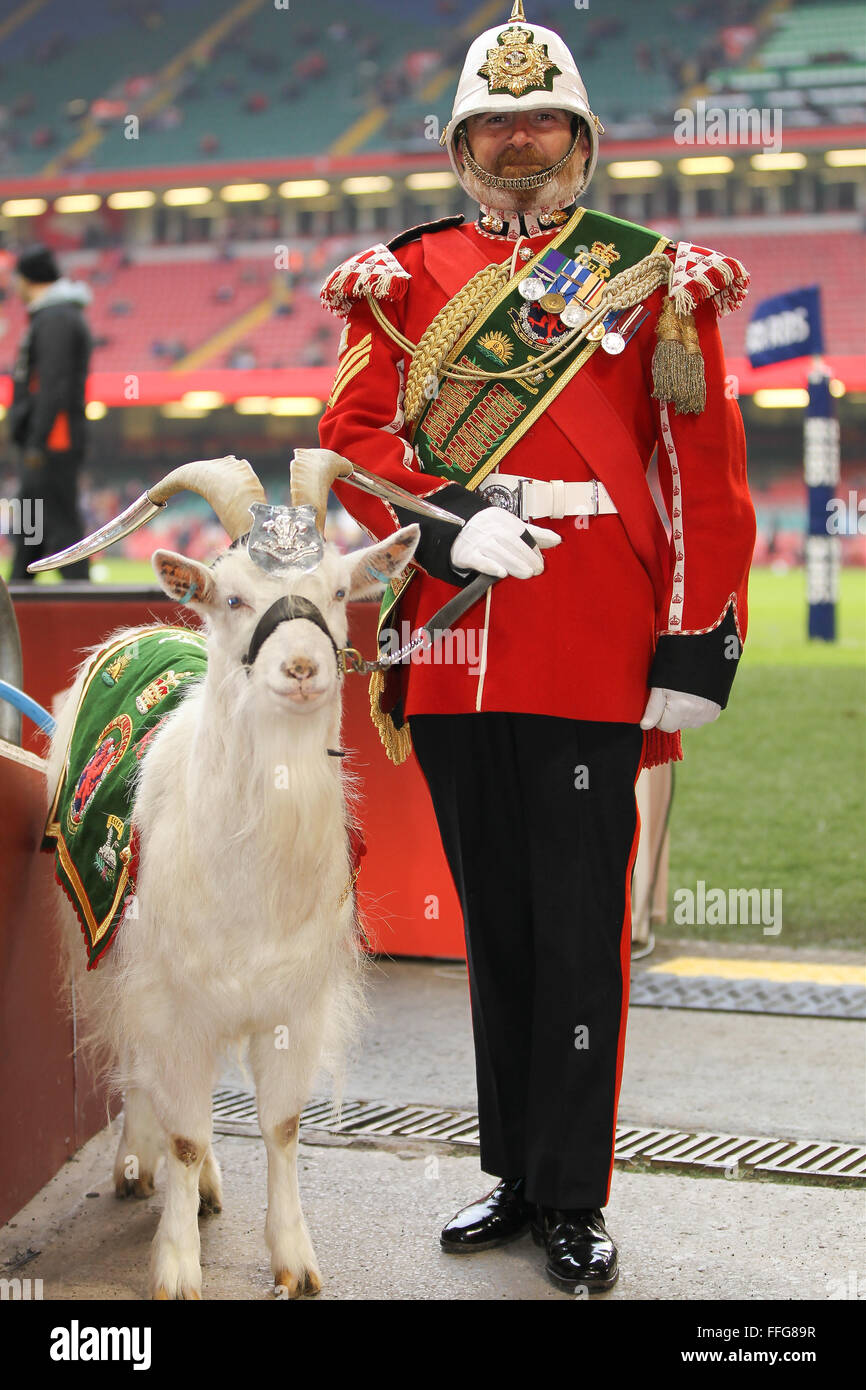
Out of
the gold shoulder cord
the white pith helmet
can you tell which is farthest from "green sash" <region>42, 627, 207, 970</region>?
the white pith helmet

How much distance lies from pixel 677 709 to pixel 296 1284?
50.3 inches

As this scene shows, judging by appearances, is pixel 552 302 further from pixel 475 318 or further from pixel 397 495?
pixel 397 495

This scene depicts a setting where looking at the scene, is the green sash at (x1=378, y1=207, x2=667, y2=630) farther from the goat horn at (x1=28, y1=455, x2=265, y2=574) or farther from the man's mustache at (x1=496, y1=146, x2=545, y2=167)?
the goat horn at (x1=28, y1=455, x2=265, y2=574)

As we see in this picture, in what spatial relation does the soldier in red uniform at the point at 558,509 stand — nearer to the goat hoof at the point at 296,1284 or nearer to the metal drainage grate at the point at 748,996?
the goat hoof at the point at 296,1284

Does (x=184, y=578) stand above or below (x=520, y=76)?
below

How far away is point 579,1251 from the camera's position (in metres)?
2.90

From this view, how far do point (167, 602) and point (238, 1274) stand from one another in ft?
8.64

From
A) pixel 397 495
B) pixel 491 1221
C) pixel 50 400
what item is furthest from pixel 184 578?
pixel 50 400

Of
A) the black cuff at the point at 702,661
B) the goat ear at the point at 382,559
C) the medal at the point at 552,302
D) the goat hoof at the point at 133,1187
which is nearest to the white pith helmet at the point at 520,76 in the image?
the medal at the point at 552,302

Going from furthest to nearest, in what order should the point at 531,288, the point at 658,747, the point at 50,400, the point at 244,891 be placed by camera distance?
the point at 50,400
the point at 658,747
the point at 531,288
the point at 244,891

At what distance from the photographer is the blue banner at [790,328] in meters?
12.9

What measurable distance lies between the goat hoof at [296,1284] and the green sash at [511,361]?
150 cm
